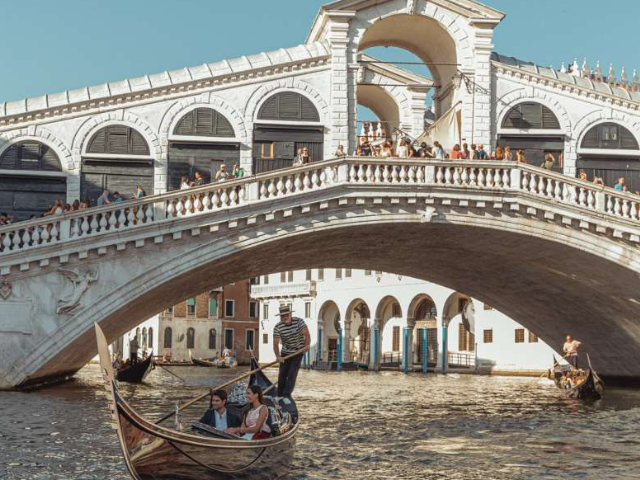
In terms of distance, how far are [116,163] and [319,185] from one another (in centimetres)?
573

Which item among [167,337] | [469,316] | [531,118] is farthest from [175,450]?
[167,337]

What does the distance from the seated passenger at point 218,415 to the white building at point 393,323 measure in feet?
90.1

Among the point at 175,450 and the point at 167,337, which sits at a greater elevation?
the point at 167,337

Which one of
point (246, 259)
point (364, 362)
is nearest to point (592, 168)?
point (246, 259)

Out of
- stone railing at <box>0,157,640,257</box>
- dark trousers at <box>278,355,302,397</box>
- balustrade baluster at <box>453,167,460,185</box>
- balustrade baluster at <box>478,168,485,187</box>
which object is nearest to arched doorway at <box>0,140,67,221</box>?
stone railing at <box>0,157,640,257</box>

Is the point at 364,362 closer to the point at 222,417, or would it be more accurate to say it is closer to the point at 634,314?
the point at 634,314

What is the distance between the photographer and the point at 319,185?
73.5 ft

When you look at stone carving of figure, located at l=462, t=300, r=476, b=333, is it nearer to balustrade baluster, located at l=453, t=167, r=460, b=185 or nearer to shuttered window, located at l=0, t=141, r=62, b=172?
balustrade baluster, located at l=453, t=167, r=460, b=185

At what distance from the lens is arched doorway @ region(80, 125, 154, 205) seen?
24.9m

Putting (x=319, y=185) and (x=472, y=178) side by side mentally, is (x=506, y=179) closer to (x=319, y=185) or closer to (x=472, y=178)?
(x=472, y=178)

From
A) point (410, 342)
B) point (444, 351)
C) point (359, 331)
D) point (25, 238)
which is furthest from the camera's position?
point (359, 331)

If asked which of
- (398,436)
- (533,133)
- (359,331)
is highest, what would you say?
(533,133)

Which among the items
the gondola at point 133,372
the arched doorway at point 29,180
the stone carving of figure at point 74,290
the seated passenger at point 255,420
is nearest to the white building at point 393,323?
the gondola at point 133,372

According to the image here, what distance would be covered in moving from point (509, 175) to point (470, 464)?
35.3 ft
